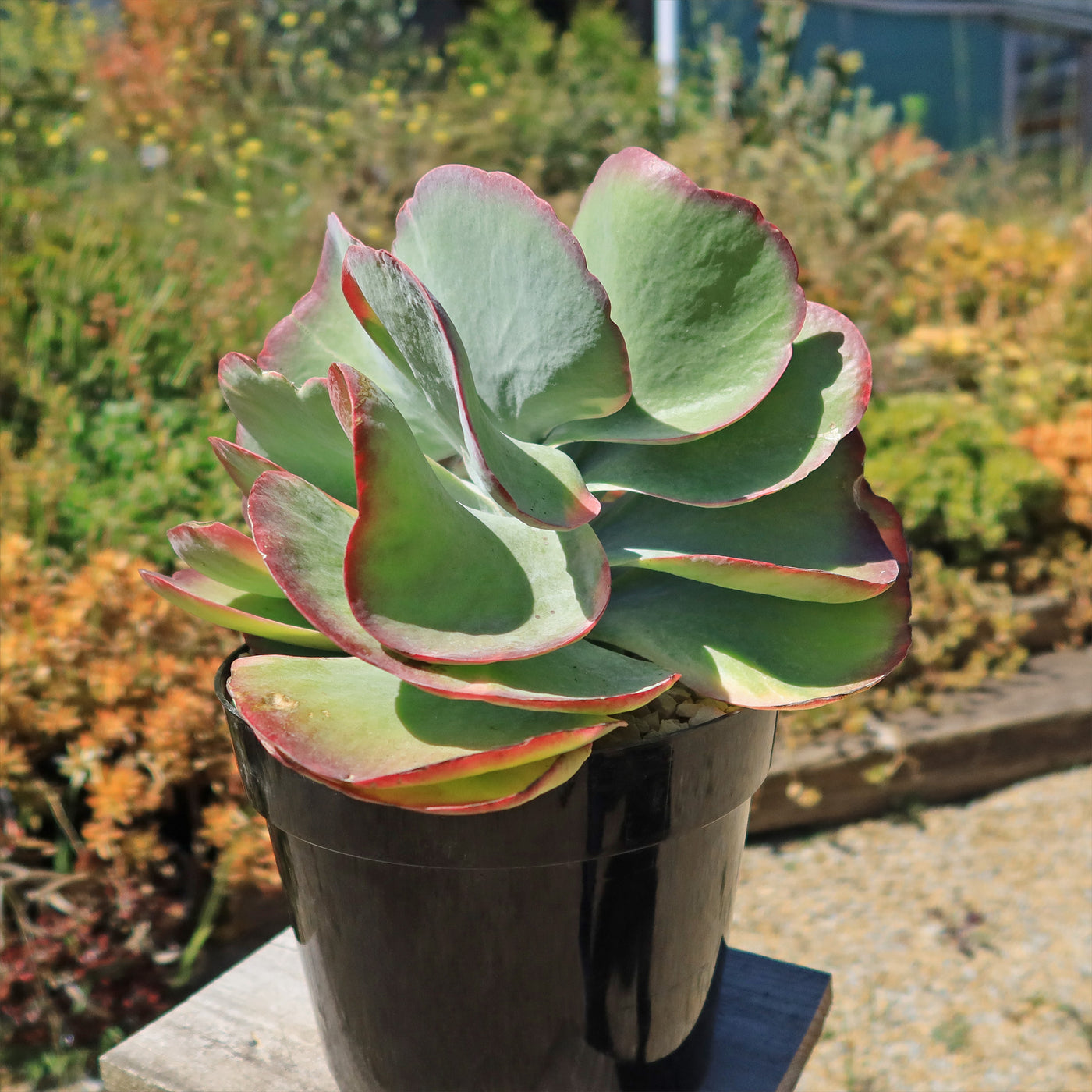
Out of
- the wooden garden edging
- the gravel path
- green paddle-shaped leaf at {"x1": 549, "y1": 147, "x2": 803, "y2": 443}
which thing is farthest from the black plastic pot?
the wooden garden edging

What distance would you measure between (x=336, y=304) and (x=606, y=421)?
27cm

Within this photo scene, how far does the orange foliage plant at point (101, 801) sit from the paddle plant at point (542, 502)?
926mm

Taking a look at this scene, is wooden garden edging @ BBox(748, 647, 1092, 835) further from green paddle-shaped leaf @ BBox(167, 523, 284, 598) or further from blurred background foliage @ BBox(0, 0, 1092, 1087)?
green paddle-shaped leaf @ BBox(167, 523, 284, 598)

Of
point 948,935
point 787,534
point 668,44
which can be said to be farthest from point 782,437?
point 668,44

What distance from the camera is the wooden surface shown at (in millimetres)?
962

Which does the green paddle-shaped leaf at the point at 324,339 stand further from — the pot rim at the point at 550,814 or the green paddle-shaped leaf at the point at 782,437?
the pot rim at the point at 550,814

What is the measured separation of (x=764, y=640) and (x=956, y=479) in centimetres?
225

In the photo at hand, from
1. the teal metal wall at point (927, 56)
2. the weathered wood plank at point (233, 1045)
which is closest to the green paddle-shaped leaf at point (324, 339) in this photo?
the weathered wood plank at point (233, 1045)

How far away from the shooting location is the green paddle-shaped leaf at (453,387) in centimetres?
64

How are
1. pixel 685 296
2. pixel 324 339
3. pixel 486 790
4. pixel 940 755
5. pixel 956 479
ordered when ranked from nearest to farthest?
1. pixel 486 790
2. pixel 685 296
3. pixel 324 339
4. pixel 940 755
5. pixel 956 479

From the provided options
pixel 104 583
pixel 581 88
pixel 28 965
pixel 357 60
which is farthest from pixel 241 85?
pixel 28 965

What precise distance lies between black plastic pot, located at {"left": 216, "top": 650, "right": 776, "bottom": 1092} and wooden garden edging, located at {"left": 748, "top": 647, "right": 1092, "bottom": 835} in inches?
62.4

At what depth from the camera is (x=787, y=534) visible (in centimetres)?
80

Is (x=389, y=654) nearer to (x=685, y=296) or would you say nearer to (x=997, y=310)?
(x=685, y=296)
